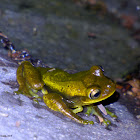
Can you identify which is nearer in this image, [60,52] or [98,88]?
[98,88]

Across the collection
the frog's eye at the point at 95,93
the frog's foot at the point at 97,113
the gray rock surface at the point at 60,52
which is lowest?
the gray rock surface at the point at 60,52

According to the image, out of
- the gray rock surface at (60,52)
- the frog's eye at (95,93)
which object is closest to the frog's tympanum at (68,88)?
the frog's eye at (95,93)

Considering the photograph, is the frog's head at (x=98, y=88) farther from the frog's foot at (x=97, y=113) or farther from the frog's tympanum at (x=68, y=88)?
the frog's foot at (x=97, y=113)

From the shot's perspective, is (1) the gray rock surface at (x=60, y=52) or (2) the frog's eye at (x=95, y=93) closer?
(1) the gray rock surface at (x=60, y=52)

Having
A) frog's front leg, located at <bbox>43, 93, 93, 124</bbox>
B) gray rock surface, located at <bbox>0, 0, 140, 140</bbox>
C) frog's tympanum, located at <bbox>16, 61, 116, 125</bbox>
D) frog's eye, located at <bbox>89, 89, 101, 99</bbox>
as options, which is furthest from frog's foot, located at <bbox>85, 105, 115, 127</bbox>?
frog's eye, located at <bbox>89, 89, 101, 99</bbox>

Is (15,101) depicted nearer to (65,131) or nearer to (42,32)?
(65,131)

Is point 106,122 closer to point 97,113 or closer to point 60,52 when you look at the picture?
point 97,113

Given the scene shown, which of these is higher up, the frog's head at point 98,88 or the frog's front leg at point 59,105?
the frog's head at point 98,88

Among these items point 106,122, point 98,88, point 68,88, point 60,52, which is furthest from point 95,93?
point 60,52

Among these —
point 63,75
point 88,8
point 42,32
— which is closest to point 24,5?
point 42,32
